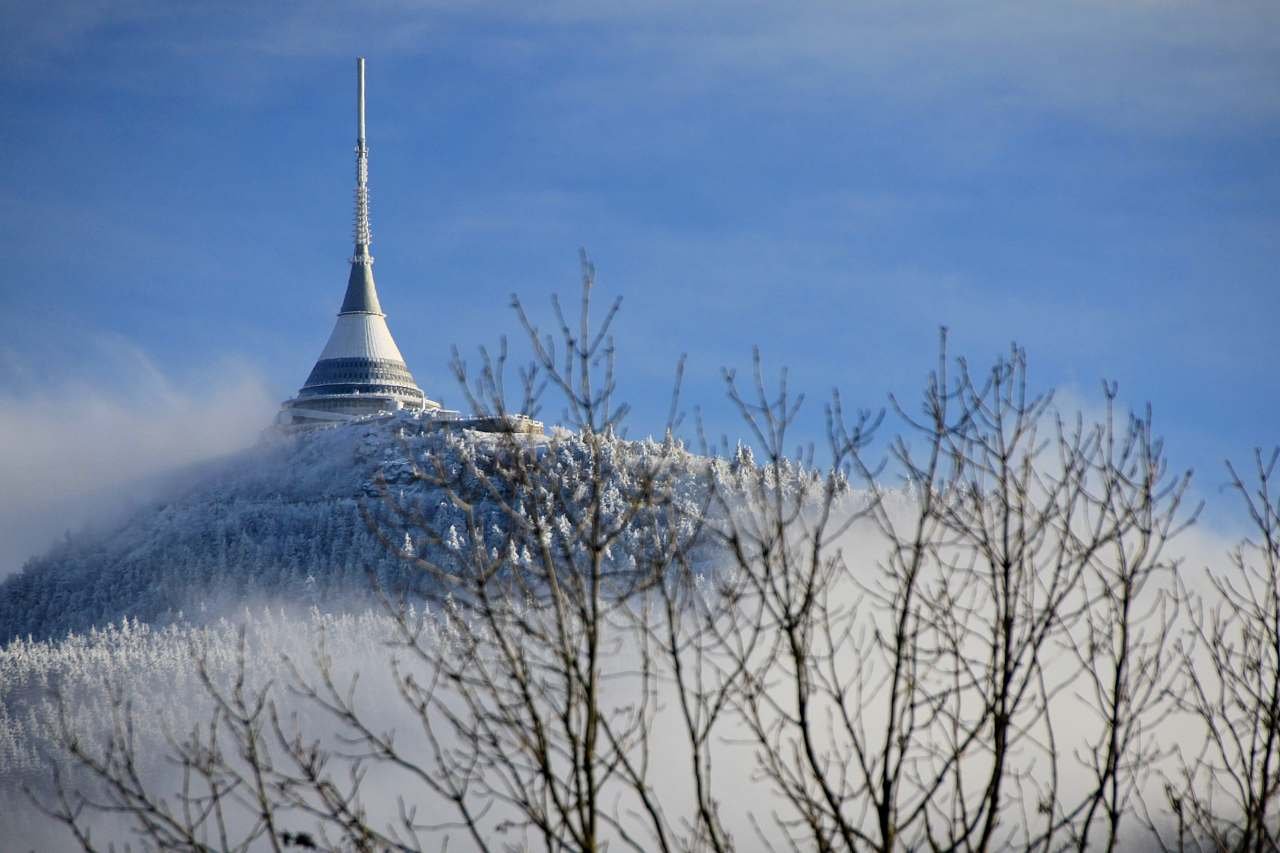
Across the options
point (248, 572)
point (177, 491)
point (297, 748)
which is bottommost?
point (297, 748)

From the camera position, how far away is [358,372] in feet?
443

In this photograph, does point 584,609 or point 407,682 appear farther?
point 407,682

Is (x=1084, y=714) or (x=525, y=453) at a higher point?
(x=1084, y=714)

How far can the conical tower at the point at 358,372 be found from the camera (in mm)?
135000

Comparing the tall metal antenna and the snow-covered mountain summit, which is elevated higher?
the tall metal antenna

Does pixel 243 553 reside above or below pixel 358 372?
below

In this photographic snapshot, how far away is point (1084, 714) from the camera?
102 meters

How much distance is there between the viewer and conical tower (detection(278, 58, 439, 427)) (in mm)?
135000

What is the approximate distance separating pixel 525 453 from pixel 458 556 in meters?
0.76

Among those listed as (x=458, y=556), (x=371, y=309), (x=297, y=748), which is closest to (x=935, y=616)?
(x=458, y=556)

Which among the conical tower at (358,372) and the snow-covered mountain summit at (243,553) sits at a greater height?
the conical tower at (358,372)

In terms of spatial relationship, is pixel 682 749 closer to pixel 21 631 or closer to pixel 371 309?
pixel 371 309

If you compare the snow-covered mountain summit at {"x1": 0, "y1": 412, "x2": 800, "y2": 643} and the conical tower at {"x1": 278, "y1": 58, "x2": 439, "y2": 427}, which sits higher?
the conical tower at {"x1": 278, "y1": 58, "x2": 439, "y2": 427}

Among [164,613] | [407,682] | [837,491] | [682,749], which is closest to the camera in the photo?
[407,682]
